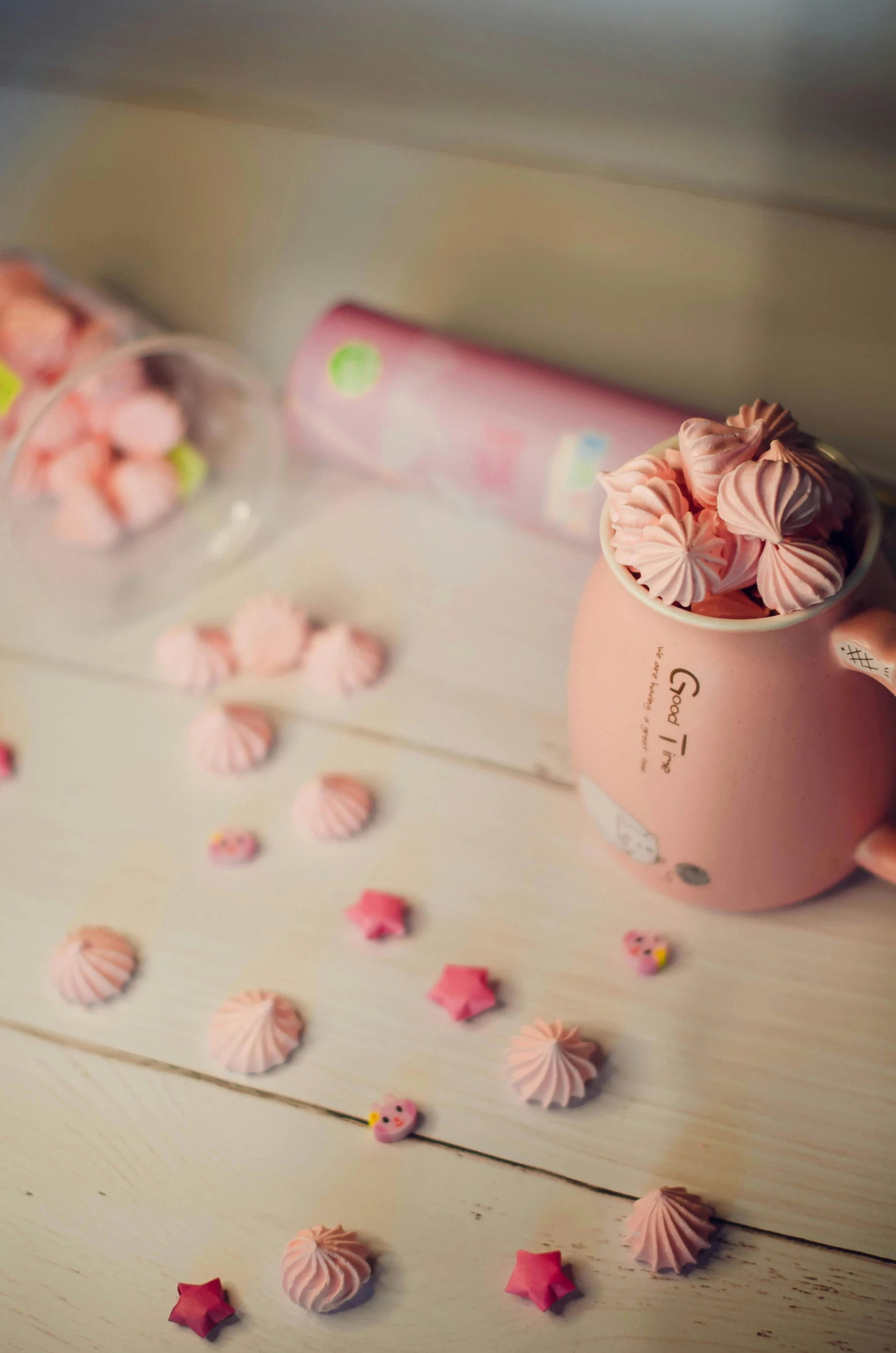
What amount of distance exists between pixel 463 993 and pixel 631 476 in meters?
0.25

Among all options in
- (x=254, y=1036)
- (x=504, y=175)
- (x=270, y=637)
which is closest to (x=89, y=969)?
(x=254, y=1036)

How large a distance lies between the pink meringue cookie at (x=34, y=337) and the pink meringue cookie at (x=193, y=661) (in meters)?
0.18

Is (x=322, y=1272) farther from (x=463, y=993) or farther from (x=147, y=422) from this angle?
(x=147, y=422)

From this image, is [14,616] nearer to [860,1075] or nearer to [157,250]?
[157,250]

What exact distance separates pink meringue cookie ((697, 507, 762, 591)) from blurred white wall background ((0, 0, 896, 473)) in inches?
12.7

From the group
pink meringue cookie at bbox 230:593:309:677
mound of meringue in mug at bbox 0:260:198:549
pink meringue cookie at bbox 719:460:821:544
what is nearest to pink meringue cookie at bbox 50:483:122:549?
mound of meringue in mug at bbox 0:260:198:549

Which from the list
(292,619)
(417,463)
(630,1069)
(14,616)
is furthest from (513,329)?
(630,1069)

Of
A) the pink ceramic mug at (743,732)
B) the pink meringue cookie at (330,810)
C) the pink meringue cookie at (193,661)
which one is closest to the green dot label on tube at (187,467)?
the pink meringue cookie at (193,661)

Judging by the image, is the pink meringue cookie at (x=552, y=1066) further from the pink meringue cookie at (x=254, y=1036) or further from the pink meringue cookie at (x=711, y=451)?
the pink meringue cookie at (x=711, y=451)

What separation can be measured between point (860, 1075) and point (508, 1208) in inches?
6.5

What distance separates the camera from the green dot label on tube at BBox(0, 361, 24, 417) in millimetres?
686

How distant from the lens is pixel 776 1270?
0.47 m

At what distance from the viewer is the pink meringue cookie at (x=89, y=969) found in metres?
0.54

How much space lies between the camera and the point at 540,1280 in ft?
1.50
